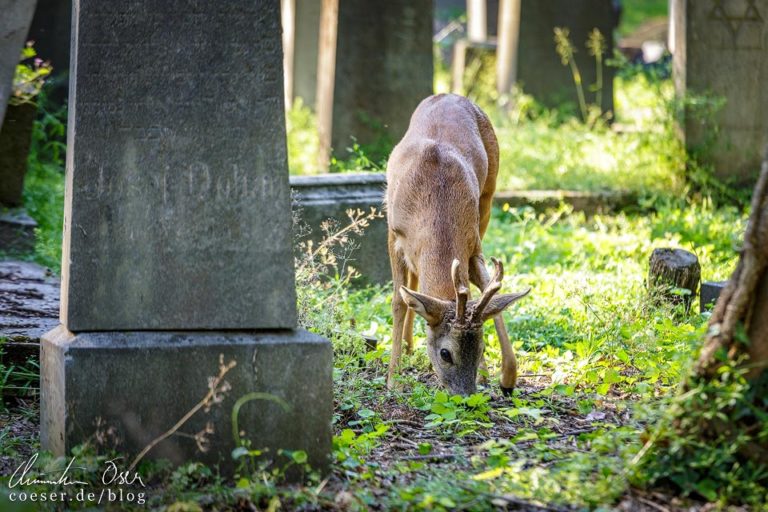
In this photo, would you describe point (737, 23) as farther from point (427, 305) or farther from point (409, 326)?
point (427, 305)

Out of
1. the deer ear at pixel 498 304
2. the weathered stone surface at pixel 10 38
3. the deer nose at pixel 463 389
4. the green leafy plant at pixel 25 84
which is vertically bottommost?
the deer nose at pixel 463 389

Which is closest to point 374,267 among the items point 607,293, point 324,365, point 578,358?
point 607,293

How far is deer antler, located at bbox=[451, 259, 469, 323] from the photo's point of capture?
5.69m

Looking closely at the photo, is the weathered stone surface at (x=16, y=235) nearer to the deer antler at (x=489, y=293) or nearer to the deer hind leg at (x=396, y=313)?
the deer hind leg at (x=396, y=313)

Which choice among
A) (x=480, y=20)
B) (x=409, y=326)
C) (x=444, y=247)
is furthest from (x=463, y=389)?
(x=480, y=20)

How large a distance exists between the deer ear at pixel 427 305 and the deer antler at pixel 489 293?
0.16 m

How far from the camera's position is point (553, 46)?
15789mm

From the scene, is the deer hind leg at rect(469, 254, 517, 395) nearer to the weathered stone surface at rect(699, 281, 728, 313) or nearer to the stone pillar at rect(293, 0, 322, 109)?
the weathered stone surface at rect(699, 281, 728, 313)

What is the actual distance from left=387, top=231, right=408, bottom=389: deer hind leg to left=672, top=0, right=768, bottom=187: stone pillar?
6.12m

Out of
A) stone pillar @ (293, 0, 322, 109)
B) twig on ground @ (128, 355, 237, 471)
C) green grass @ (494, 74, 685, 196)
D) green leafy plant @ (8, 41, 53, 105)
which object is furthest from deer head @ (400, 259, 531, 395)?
stone pillar @ (293, 0, 322, 109)

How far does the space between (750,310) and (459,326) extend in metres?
2.05

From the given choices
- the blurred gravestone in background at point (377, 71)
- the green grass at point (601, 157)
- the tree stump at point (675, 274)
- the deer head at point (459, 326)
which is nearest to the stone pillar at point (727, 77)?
the green grass at point (601, 157)

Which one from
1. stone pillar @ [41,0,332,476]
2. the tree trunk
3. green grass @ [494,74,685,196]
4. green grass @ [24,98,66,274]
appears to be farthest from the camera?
green grass @ [494,74,685,196]

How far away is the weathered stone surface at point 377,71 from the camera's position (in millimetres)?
11586
